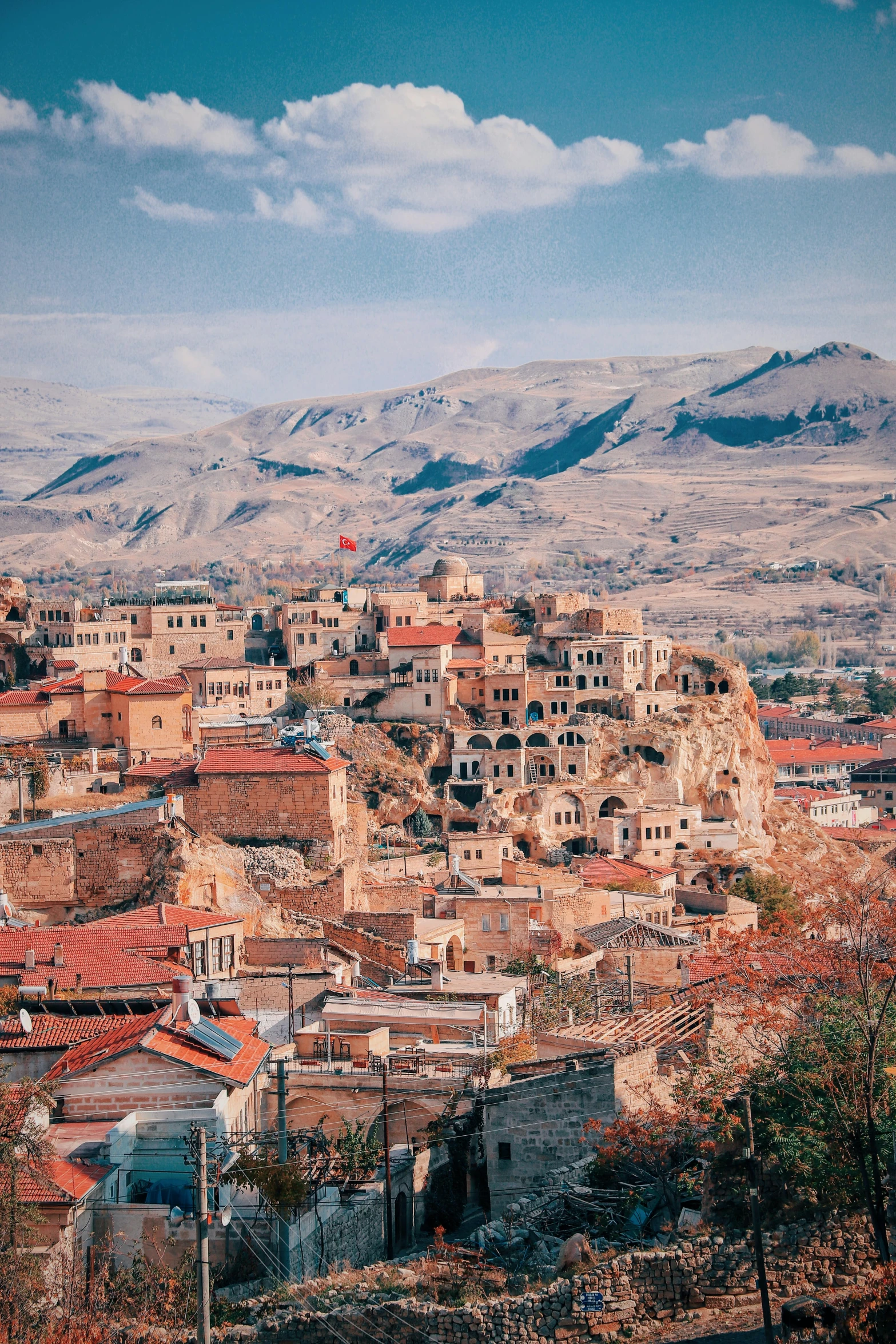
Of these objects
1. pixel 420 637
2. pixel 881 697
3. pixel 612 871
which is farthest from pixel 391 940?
pixel 881 697

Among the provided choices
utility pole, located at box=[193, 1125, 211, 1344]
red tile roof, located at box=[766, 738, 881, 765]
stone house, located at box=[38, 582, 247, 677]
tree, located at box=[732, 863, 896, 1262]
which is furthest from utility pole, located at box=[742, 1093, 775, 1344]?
red tile roof, located at box=[766, 738, 881, 765]

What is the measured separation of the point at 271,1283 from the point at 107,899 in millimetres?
17979

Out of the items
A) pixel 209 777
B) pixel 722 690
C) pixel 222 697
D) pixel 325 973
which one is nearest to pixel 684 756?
pixel 722 690

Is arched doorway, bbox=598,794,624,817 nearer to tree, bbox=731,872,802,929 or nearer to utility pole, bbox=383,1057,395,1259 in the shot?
tree, bbox=731,872,802,929

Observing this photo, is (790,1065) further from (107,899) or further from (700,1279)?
(107,899)

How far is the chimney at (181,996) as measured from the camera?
2144 cm

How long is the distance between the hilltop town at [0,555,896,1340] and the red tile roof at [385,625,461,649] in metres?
0.24

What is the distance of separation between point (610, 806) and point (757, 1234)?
4405cm

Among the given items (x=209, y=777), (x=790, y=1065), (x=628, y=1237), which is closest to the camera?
(x=628, y=1237)

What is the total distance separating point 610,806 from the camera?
193 ft

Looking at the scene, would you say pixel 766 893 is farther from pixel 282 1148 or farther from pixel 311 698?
pixel 282 1148

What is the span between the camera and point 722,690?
67.7 metres

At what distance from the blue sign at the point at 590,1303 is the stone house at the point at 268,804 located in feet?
75.0

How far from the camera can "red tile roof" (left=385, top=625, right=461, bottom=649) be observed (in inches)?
2436
